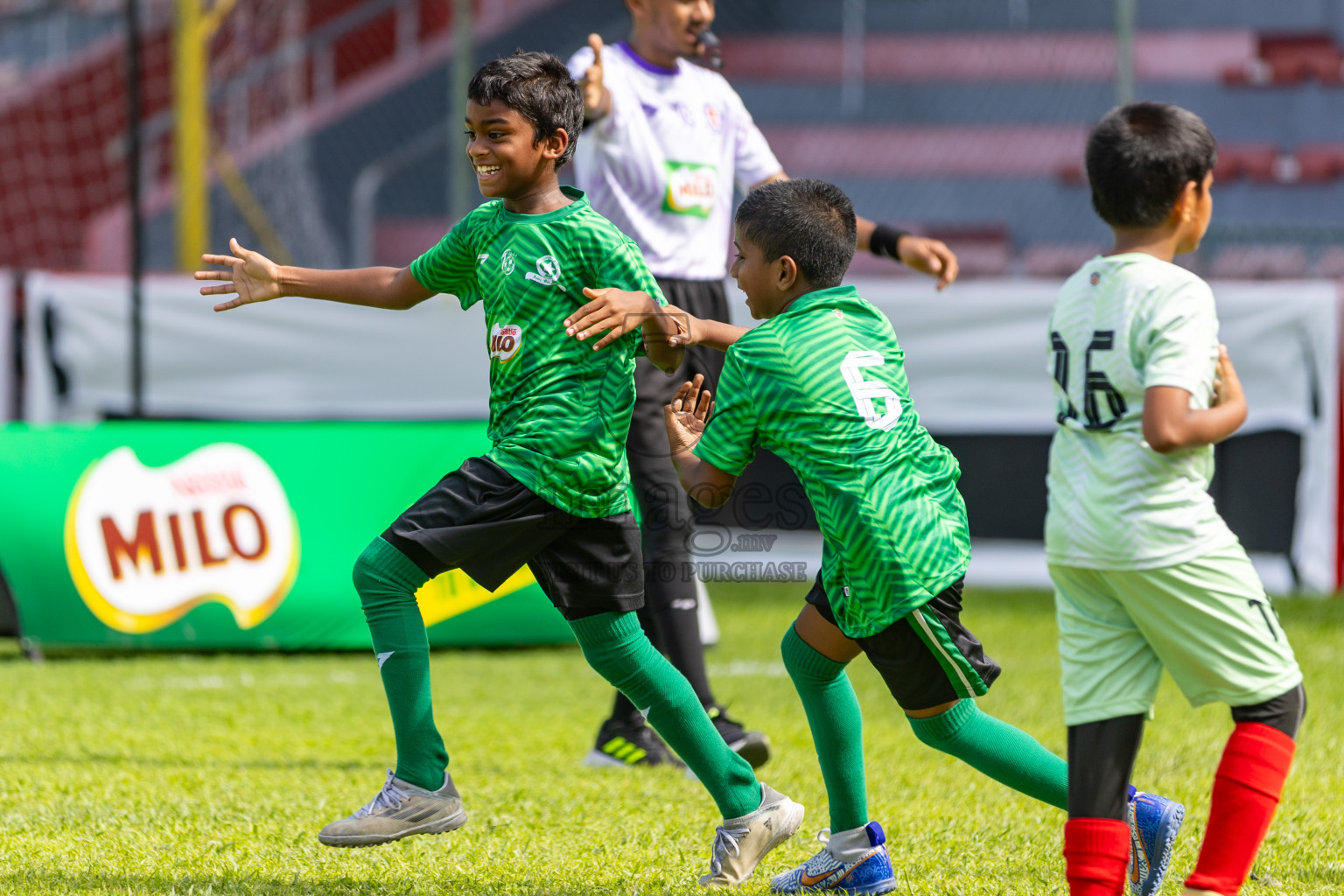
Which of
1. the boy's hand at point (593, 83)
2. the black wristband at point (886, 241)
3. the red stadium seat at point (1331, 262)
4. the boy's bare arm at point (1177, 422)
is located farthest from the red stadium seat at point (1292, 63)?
the boy's bare arm at point (1177, 422)

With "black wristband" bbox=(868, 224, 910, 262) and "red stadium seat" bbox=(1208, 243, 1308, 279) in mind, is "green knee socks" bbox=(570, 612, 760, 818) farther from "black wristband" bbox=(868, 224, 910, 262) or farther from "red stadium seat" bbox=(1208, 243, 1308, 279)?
"red stadium seat" bbox=(1208, 243, 1308, 279)

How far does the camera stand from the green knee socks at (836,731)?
2910 millimetres

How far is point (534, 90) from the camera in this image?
3.02 metres

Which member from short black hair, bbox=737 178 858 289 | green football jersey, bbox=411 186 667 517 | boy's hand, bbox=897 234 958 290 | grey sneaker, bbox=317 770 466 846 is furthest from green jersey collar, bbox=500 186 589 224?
grey sneaker, bbox=317 770 466 846

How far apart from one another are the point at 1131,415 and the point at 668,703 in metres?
1.10

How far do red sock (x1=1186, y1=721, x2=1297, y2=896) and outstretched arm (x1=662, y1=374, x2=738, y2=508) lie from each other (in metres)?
0.94

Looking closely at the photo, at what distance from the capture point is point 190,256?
1077 cm

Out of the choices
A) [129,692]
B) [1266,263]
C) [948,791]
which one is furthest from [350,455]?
[1266,263]

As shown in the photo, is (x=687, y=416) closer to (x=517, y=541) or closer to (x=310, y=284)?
(x=517, y=541)

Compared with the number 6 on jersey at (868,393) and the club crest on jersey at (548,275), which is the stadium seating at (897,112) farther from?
the number 6 on jersey at (868,393)

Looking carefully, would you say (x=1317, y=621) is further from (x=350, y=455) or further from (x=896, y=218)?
(x=896, y=218)

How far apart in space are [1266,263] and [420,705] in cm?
892

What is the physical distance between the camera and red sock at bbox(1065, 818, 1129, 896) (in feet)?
7.76

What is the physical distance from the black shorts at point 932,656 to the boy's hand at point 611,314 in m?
0.71
